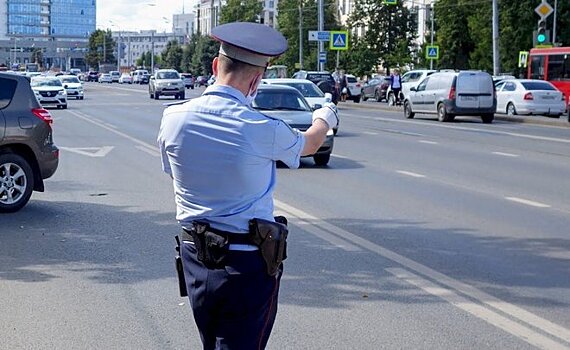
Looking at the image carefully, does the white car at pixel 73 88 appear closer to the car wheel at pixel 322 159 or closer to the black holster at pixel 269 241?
the car wheel at pixel 322 159

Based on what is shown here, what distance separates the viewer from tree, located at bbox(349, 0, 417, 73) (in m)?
81.3

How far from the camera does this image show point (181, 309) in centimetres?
744

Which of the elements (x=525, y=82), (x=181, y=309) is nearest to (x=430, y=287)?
(x=181, y=309)

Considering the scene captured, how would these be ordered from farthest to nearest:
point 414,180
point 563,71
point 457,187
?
point 563,71
point 414,180
point 457,187

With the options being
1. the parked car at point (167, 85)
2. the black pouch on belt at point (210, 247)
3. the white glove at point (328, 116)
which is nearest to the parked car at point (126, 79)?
the parked car at point (167, 85)

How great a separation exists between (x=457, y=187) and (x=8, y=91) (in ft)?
22.1

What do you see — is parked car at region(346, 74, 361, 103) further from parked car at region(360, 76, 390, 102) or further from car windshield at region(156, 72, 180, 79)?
car windshield at region(156, 72, 180, 79)

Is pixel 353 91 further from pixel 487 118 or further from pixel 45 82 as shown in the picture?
pixel 487 118

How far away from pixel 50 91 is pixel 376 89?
22.3m

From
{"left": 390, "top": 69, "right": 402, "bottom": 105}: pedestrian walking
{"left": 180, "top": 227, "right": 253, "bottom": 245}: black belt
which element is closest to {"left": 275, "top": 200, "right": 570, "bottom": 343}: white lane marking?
{"left": 180, "top": 227, "right": 253, "bottom": 245}: black belt

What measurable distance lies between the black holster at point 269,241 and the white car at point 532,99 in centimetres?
3494

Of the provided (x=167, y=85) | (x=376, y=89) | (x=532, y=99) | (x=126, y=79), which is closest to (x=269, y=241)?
(x=532, y=99)

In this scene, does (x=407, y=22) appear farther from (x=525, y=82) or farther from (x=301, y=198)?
(x=301, y=198)

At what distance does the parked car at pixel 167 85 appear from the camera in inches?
2206
